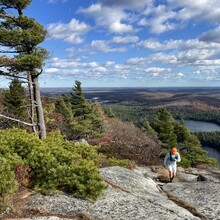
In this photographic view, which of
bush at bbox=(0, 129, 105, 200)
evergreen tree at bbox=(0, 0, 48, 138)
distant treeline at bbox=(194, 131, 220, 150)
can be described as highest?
evergreen tree at bbox=(0, 0, 48, 138)

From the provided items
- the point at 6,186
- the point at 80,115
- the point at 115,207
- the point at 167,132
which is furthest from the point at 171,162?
the point at 167,132

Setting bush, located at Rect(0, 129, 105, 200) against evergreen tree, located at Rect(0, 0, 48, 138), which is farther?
evergreen tree, located at Rect(0, 0, 48, 138)

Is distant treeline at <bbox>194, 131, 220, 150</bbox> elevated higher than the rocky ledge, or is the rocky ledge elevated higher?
the rocky ledge

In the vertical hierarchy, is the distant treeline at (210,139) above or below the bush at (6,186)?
below

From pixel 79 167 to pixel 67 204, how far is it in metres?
1.37

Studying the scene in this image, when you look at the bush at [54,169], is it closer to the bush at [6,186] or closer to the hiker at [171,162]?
the bush at [6,186]

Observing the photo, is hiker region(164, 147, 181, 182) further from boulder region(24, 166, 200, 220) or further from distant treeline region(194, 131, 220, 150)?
distant treeline region(194, 131, 220, 150)

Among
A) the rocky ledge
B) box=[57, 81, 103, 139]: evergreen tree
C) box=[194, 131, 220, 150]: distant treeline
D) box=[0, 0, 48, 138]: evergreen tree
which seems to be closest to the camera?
the rocky ledge

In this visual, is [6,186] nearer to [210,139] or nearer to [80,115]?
[80,115]

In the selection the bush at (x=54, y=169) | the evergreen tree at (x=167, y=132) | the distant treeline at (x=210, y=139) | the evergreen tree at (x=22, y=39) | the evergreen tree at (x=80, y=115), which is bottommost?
the distant treeline at (x=210, y=139)

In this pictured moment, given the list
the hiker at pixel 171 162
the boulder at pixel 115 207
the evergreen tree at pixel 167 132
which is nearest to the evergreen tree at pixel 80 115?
the evergreen tree at pixel 167 132

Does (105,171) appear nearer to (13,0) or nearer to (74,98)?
(13,0)

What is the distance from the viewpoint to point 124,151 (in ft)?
100

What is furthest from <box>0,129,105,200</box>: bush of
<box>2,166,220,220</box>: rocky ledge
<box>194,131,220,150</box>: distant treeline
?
<box>194,131,220,150</box>: distant treeline
